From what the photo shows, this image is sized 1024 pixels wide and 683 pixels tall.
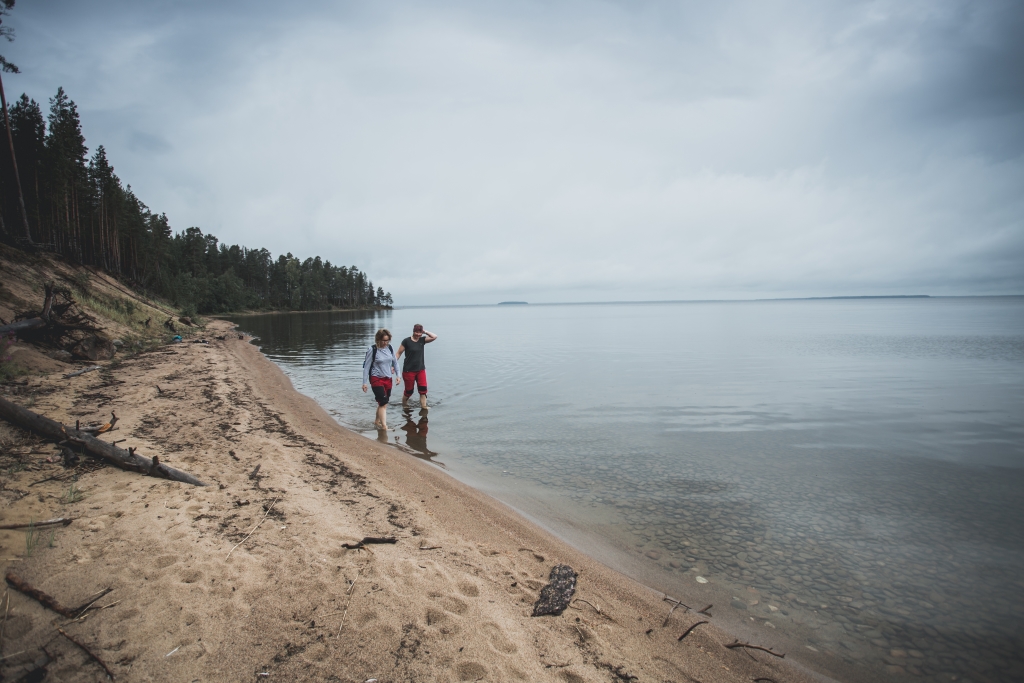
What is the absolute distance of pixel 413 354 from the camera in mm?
12820

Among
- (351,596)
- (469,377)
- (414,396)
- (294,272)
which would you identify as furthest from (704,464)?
(294,272)

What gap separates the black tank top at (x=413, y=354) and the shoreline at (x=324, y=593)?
5.84m

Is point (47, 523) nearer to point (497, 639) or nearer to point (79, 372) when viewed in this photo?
point (497, 639)

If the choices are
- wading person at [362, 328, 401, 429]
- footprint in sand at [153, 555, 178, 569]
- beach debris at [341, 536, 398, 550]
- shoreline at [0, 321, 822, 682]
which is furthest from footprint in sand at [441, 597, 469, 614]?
wading person at [362, 328, 401, 429]

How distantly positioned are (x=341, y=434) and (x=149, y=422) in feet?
12.7

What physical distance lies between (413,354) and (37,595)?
9510 mm

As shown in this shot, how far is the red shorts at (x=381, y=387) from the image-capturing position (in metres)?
11.1

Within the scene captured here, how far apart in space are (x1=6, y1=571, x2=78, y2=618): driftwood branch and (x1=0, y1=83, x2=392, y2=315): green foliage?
2936cm

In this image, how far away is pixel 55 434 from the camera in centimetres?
659

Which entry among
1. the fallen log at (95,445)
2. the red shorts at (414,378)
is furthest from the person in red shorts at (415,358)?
the fallen log at (95,445)

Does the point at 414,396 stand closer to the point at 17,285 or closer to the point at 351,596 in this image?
the point at 351,596

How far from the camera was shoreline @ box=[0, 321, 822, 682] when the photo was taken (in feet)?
10.8

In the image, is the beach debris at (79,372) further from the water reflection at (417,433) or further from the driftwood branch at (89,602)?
the driftwood branch at (89,602)

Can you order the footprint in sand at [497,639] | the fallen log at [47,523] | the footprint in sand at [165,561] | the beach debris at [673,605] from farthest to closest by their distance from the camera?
the beach debris at [673,605]
the fallen log at [47,523]
the footprint in sand at [165,561]
the footprint in sand at [497,639]
